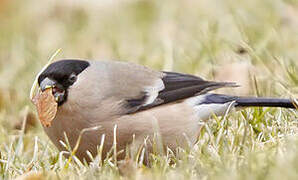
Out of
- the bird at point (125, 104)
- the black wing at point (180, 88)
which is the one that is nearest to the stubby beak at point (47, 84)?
the bird at point (125, 104)

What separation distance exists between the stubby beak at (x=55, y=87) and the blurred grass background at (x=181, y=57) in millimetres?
270

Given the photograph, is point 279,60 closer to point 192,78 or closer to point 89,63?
point 192,78

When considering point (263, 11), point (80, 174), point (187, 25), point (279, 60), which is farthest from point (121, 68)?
point (187, 25)

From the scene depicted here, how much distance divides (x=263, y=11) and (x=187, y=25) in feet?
2.89

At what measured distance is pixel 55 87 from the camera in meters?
3.22

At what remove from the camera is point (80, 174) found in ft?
9.43

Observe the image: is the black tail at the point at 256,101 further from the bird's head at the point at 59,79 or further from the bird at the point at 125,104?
the bird's head at the point at 59,79

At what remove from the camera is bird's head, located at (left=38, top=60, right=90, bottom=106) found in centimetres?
321

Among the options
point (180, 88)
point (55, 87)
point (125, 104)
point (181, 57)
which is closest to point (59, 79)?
point (55, 87)

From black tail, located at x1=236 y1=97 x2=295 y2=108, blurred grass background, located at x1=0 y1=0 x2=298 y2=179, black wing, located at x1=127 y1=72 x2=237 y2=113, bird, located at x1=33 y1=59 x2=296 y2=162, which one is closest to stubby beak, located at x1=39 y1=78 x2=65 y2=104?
bird, located at x1=33 y1=59 x2=296 y2=162

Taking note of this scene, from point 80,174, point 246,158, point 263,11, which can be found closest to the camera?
point 246,158

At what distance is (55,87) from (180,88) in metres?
0.72

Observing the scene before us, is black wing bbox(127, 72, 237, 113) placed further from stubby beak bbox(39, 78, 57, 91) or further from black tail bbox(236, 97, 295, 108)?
stubby beak bbox(39, 78, 57, 91)

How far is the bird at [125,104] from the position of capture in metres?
3.16
